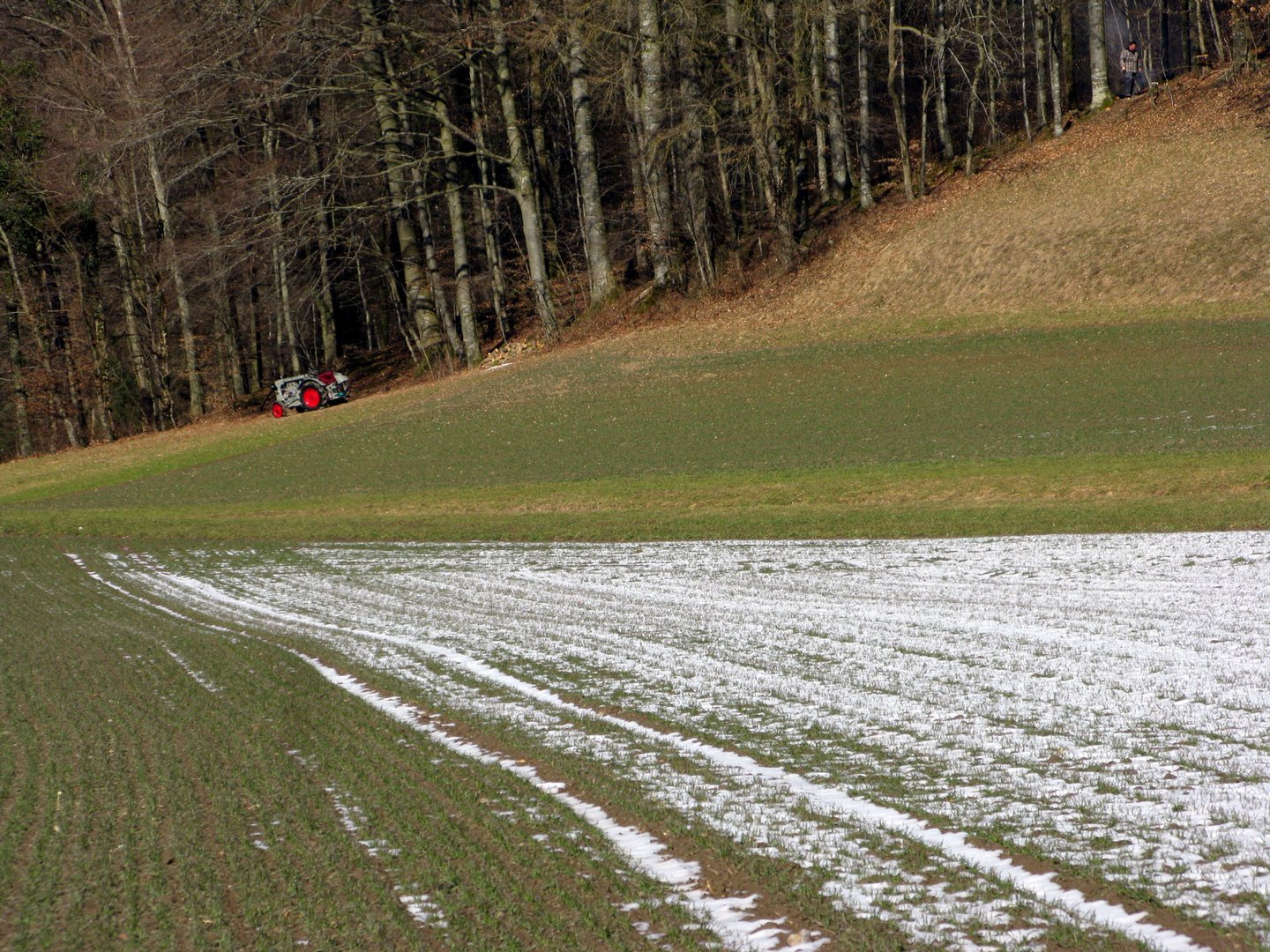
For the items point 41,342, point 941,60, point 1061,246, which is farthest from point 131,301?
point 1061,246

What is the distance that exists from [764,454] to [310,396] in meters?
24.1

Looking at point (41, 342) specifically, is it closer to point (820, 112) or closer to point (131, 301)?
point (131, 301)

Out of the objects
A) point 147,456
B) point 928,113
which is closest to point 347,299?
point 147,456

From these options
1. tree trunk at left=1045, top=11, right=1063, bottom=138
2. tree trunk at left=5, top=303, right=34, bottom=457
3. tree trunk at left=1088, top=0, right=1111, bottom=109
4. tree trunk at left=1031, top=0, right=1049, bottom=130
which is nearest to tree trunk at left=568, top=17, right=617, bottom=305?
tree trunk at left=1045, top=11, right=1063, bottom=138

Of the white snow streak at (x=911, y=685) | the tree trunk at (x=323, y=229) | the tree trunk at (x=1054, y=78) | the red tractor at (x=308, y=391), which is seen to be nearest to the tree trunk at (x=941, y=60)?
the tree trunk at (x=1054, y=78)

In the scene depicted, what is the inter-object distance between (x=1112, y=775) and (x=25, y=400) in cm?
5493

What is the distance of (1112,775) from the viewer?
5.65 m

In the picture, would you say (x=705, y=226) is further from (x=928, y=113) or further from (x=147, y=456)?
(x=928, y=113)

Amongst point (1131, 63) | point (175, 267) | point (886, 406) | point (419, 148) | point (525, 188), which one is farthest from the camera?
point (419, 148)

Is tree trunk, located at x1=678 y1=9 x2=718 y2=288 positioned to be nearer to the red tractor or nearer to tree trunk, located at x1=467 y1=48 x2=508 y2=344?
tree trunk, located at x1=467 y1=48 x2=508 y2=344

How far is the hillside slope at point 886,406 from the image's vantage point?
1762 centimetres

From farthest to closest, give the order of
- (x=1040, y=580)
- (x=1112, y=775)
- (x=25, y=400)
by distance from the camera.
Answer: (x=25, y=400), (x=1040, y=580), (x=1112, y=775)

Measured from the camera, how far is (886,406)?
25453 mm

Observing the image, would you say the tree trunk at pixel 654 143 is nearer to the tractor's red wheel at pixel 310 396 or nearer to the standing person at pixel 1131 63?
the tractor's red wheel at pixel 310 396
